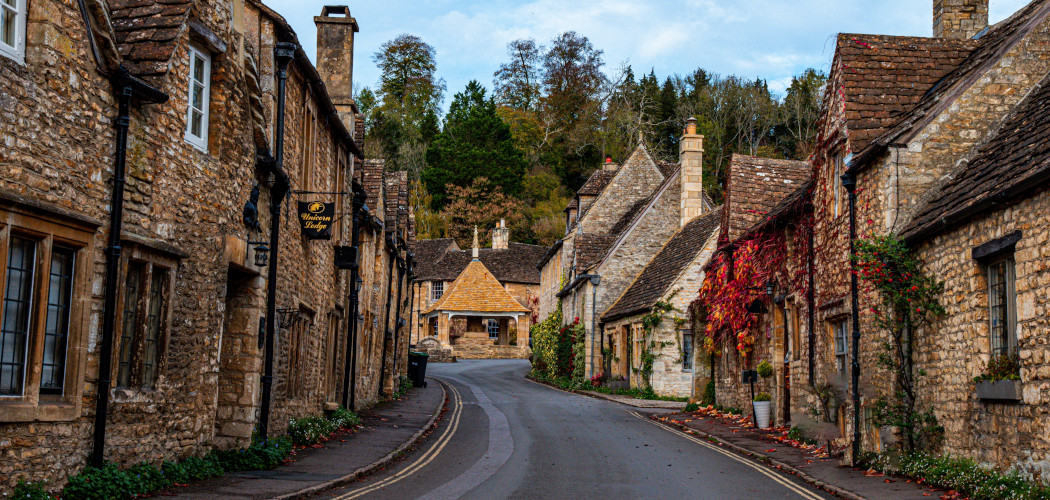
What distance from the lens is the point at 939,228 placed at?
12.1 metres

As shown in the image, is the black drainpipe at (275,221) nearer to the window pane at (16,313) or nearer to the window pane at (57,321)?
the window pane at (57,321)

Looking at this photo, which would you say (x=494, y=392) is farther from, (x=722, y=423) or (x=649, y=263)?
(x=722, y=423)

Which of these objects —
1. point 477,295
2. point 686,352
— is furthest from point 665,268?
point 477,295

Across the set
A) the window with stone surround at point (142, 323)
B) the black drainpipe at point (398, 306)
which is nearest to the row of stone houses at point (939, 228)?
the window with stone surround at point (142, 323)

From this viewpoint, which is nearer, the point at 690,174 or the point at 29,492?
the point at 29,492

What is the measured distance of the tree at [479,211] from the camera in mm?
72875

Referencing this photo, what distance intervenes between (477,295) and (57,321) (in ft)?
178

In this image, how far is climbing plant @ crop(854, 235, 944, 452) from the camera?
13.0 metres

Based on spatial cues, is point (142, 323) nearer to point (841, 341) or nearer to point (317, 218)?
point (317, 218)

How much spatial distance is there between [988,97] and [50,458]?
1309 centimetres

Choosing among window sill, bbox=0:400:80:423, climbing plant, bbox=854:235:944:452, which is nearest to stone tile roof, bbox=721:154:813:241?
climbing plant, bbox=854:235:944:452

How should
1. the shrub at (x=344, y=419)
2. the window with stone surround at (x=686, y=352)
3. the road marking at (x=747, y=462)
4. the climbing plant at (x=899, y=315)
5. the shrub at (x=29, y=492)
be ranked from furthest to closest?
the window with stone surround at (x=686, y=352) → the shrub at (x=344, y=419) → the climbing plant at (x=899, y=315) → the road marking at (x=747, y=462) → the shrub at (x=29, y=492)

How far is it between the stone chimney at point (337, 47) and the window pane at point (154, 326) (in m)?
12.1

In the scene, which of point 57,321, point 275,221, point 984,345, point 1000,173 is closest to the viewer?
point 57,321
